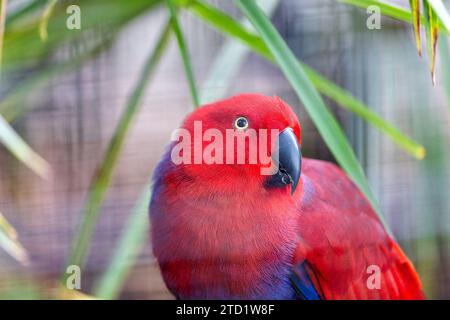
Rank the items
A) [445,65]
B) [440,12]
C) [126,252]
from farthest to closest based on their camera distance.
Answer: [126,252] → [445,65] → [440,12]

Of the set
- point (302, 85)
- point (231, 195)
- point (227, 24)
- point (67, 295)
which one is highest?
point (227, 24)

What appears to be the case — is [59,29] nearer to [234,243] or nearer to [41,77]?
[41,77]

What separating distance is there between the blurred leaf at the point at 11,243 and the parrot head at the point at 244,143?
0.81ft

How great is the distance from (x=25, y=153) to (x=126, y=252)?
0.67 feet

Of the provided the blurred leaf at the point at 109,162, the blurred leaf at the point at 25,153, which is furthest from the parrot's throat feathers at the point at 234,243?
the blurred leaf at the point at 25,153

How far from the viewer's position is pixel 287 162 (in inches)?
32.4

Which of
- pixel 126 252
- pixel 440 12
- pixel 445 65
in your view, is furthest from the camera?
pixel 126 252

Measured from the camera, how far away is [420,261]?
0.96 metres

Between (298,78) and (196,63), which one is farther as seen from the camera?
(196,63)

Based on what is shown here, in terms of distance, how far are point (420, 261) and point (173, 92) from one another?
1.56ft

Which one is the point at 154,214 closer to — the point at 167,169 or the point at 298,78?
the point at 167,169

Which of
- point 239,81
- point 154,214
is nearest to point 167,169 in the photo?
point 154,214

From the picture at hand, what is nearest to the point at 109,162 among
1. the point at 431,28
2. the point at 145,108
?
the point at 145,108

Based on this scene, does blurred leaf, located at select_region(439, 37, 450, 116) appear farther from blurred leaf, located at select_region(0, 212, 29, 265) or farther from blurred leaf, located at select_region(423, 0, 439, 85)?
blurred leaf, located at select_region(0, 212, 29, 265)
